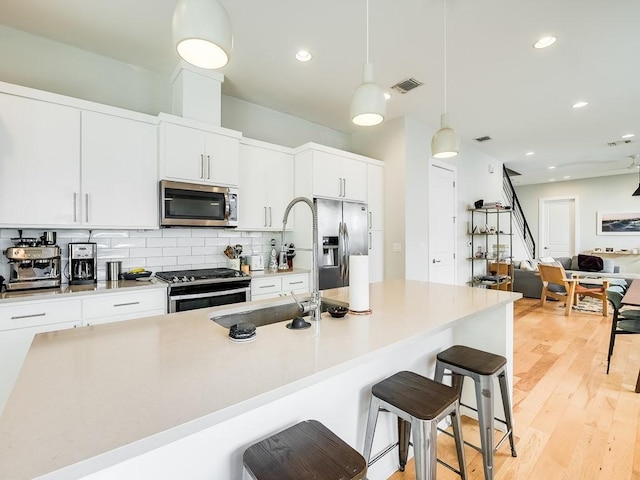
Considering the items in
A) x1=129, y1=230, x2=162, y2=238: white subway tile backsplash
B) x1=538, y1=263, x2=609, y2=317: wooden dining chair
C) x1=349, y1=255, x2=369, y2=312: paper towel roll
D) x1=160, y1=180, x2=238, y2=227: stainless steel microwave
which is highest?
x1=160, y1=180, x2=238, y2=227: stainless steel microwave

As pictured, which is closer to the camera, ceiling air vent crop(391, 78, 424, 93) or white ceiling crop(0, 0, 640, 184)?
white ceiling crop(0, 0, 640, 184)

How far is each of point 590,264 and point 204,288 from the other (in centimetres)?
870

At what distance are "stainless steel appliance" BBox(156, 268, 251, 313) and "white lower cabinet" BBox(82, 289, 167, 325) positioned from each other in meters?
0.09

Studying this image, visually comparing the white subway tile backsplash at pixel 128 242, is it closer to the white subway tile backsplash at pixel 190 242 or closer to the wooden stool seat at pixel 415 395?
the white subway tile backsplash at pixel 190 242

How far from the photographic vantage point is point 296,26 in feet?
7.76

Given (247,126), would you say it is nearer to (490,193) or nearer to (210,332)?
(210,332)

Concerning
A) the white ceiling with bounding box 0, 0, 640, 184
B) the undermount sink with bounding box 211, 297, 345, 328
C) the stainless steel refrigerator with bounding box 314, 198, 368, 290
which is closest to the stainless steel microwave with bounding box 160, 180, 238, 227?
the stainless steel refrigerator with bounding box 314, 198, 368, 290

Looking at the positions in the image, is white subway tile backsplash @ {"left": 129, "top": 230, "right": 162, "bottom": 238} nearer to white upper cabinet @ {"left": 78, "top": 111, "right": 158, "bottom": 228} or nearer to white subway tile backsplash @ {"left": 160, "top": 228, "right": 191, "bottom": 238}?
white subway tile backsplash @ {"left": 160, "top": 228, "right": 191, "bottom": 238}

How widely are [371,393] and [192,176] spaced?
2.42 metres

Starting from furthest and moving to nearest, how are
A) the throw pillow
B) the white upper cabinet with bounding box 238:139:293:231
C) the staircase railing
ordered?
the staircase railing → the throw pillow → the white upper cabinet with bounding box 238:139:293:231

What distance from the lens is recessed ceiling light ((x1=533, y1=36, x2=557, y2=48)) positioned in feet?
8.24

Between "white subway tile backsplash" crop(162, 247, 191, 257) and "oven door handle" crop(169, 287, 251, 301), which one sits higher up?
"white subway tile backsplash" crop(162, 247, 191, 257)

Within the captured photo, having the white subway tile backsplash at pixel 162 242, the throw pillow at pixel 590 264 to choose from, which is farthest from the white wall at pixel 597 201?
the white subway tile backsplash at pixel 162 242

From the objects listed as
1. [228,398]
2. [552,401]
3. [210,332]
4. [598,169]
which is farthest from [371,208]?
[598,169]
